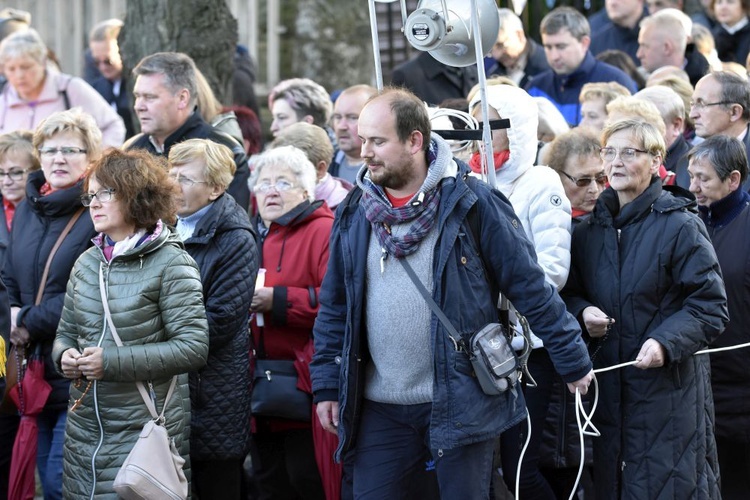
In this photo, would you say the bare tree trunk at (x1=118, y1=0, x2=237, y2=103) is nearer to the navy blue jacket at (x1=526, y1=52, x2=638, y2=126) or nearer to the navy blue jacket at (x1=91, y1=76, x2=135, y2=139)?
the navy blue jacket at (x1=91, y1=76, x2=135, y2=139)

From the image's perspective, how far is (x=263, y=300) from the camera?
589cm

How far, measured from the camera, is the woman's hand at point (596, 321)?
5.10 m

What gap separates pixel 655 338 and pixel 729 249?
986mm

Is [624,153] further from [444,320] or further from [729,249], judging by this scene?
[444,320]

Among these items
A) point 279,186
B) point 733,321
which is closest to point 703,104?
point 733,321

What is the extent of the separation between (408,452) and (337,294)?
26.2 inches

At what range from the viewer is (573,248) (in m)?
5.45

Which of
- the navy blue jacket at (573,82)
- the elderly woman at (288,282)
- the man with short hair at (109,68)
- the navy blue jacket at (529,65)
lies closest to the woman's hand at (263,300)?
the elderly woman at (288,282)

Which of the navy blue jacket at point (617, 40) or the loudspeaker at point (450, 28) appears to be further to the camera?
the navy blue jacket at point (617, 40)

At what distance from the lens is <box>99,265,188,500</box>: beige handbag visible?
15.8 ft

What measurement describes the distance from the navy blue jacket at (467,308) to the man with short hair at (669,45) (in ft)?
15.2

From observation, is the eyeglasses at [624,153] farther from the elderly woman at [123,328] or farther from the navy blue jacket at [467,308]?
the elderly woman at [123,328]

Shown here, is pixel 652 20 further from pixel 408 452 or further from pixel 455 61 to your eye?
pixel 408 452

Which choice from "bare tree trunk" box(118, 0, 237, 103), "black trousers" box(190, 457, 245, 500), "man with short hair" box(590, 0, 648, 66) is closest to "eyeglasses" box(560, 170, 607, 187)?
"black trousers" box(190, 457, 245, 500)
